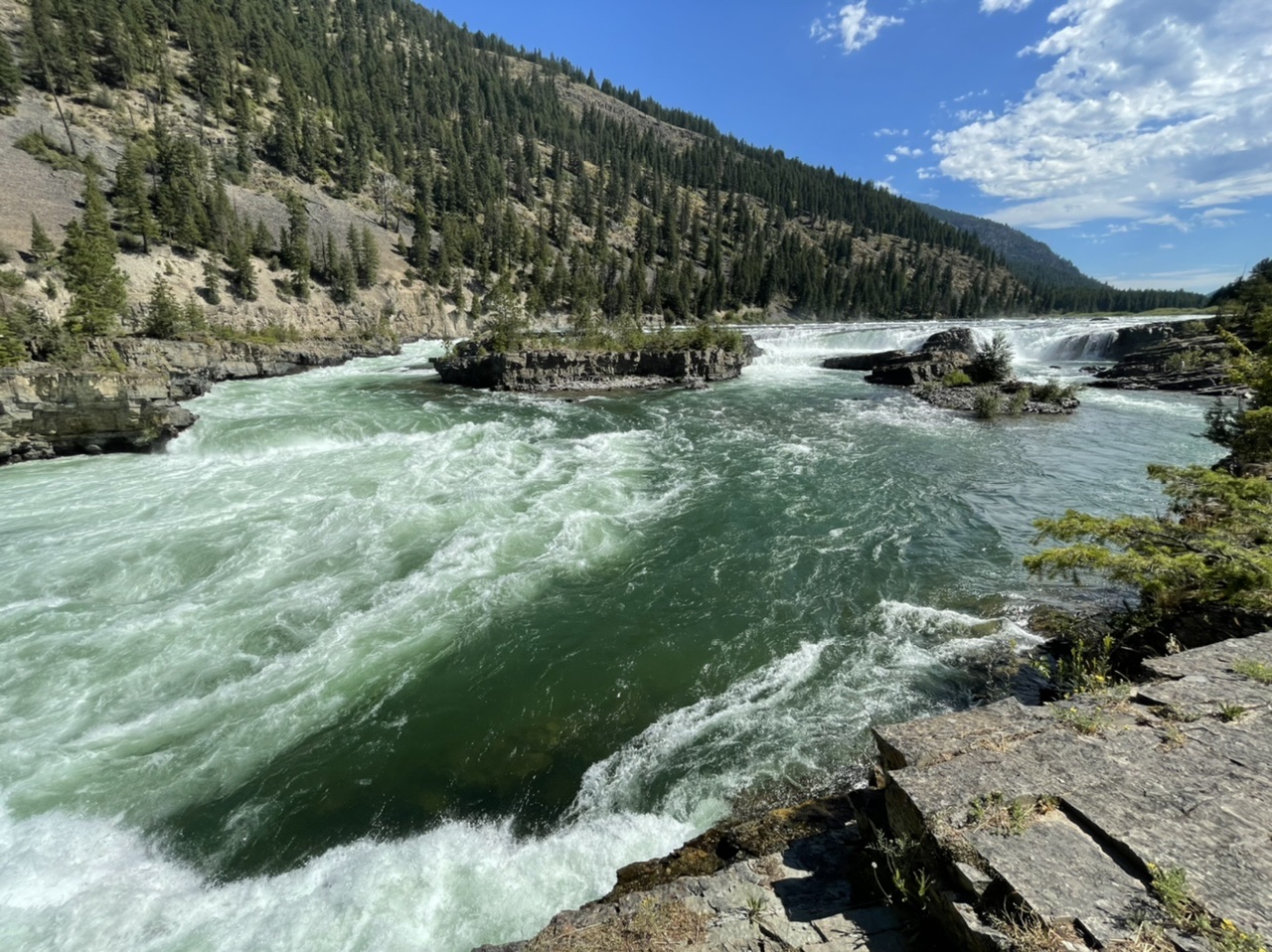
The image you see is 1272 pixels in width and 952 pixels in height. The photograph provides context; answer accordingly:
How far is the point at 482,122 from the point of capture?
142m

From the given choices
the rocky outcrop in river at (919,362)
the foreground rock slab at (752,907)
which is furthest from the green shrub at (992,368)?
the foreground rock slab at (752,907)

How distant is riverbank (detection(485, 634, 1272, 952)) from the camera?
3079 millimetres

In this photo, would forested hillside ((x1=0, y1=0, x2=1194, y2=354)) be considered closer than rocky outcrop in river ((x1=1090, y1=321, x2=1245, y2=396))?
No

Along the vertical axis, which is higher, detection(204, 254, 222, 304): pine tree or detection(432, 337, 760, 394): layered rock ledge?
detection(204, 254, 222, 304): pine tree

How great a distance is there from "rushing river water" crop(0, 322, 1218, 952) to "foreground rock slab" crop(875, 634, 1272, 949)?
2.61 m

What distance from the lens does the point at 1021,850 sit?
3.49 meters

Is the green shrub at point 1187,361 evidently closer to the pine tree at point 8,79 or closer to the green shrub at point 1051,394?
the green shrub at point 1051,394

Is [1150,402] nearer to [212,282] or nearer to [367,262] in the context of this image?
[212,282]

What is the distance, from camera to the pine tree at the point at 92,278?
34906mm

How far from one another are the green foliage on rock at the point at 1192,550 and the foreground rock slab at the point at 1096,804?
150 cm

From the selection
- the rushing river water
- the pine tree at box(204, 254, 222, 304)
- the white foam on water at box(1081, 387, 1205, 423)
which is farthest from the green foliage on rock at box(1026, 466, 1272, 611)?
the pine tree at box(204, 254, 222, 304)

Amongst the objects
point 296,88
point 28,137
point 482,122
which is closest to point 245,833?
point 28,137

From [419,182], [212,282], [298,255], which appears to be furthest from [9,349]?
[419,182]

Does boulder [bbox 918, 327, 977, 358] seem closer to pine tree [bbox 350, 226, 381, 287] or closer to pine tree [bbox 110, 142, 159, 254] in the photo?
pine tree [bbox 350, 226, 381, 287]
